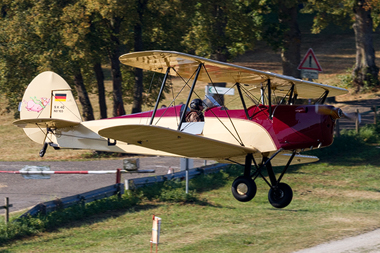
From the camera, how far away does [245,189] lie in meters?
9.29

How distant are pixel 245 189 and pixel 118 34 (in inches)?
478

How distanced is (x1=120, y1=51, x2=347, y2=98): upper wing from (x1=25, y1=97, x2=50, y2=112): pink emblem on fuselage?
4706 millimetres

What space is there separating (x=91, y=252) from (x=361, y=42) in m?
24.4

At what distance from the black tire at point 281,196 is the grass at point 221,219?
147 cm

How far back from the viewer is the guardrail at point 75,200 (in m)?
12.3

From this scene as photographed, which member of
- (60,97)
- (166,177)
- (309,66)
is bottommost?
(166,177)

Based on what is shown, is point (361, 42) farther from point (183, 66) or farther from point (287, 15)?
point (183, 66)

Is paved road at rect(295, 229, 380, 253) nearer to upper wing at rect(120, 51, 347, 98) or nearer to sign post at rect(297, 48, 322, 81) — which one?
upper wing at rect(120, 51, 347, 98)

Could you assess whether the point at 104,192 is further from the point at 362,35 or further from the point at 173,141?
the point at 362,35

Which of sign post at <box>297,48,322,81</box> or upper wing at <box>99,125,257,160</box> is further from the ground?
sign post at <box>297,48,322,81</box>

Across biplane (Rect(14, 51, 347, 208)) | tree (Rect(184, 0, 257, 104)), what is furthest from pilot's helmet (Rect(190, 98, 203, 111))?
tree (Rect(184, 0, 257, 104))

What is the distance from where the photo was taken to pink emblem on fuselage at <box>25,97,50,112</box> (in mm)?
13227

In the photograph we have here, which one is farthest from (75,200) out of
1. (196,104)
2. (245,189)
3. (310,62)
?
(310,62)

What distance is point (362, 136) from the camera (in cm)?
2030
